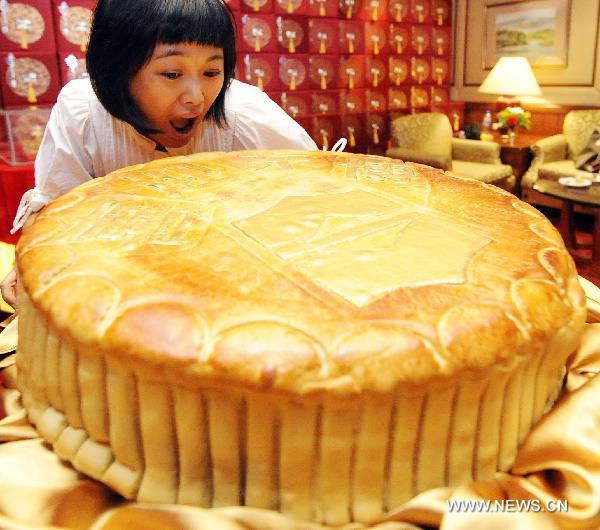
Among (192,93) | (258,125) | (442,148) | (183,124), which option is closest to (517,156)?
(442,148)

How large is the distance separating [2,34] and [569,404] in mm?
3872

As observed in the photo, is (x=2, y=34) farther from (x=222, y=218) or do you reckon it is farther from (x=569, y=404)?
(x=569, y=404)

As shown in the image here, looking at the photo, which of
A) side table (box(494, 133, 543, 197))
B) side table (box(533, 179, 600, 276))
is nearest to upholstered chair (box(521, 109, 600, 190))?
side table (box(494, 133, 543, 197))

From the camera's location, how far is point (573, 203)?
3932 millimetres

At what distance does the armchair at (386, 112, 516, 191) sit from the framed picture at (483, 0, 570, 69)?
1319 millimetres

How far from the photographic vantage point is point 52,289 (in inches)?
31.1

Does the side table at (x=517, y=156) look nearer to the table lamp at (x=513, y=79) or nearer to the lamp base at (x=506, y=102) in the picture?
the table lamp at (x=513, y=79)

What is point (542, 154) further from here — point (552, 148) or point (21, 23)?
point (21, 23)

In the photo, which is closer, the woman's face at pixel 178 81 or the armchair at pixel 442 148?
the woman's face at pixel 178 81

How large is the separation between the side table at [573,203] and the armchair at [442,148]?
137 centimetres

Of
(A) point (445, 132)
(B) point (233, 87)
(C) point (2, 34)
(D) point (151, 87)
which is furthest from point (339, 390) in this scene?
(A) point (445, 132)

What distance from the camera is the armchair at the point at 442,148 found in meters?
5.70

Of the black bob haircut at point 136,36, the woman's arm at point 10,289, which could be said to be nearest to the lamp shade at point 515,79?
the black bob haircut at point 136,36

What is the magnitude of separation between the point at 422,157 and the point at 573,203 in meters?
1.88
